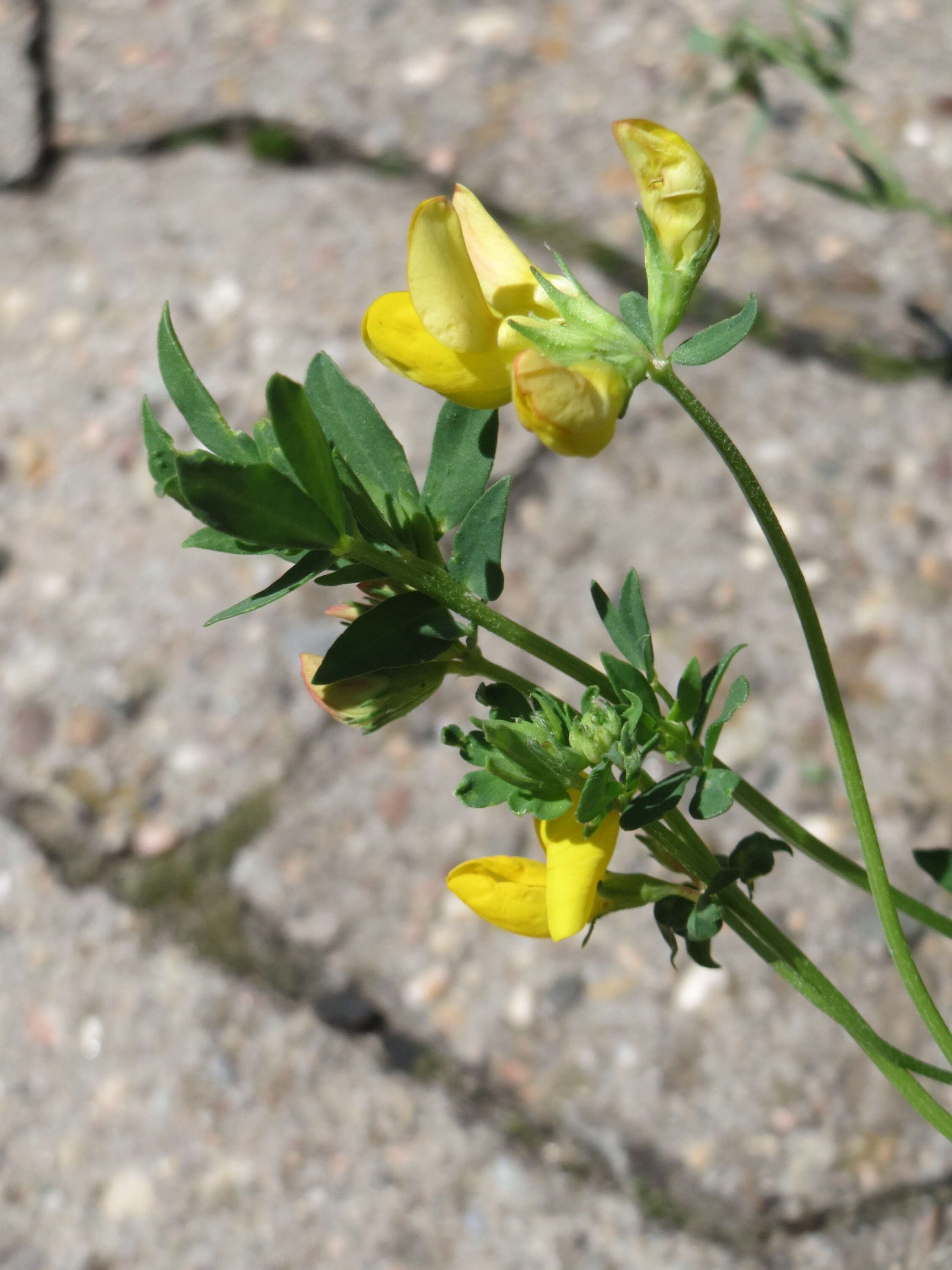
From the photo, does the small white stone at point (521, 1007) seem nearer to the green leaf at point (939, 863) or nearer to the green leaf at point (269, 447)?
the green leaf at point (939, 863)

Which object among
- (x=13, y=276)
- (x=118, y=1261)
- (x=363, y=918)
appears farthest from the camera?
(x=13, y=276)

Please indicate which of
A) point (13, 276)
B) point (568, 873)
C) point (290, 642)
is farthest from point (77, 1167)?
point (13, 276)

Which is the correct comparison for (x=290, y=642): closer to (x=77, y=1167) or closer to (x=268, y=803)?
(x=268, y=803)

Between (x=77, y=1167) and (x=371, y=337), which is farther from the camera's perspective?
(x=77, y=1167)

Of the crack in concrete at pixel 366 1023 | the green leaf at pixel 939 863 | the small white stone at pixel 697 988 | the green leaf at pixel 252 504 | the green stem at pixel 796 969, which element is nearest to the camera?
the green leaf at pixel 252 504

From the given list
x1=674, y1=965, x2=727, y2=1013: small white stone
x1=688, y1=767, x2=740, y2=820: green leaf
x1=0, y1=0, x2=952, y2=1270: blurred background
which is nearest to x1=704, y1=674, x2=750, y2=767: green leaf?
x1=688, y1=767, x2=740, y2=820: green leaf

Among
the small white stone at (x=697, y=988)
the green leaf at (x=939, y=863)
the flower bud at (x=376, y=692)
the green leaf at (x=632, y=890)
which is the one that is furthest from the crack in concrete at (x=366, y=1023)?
the flower bud at (x=376, y=692)

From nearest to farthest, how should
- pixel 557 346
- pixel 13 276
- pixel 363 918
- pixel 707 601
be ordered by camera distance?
pixel 557 346 < pixel 363 918 < pixel 707 601 < pixel 13 276

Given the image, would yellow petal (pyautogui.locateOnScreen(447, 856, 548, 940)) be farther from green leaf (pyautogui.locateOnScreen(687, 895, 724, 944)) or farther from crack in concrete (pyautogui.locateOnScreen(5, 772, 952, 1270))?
crack in concrete (pyautogui.locateOnScreen(5, 772, 952, 1270))
